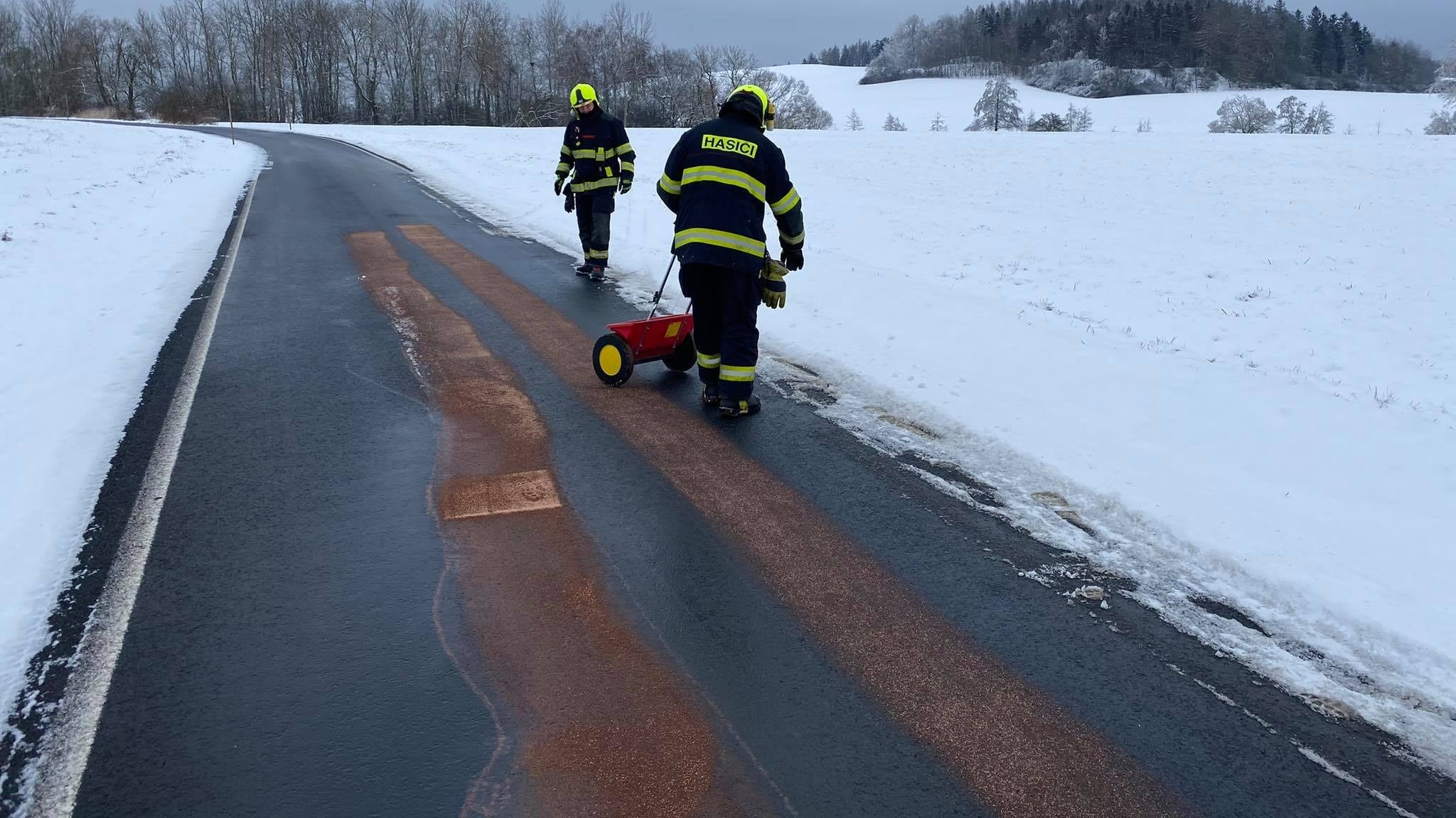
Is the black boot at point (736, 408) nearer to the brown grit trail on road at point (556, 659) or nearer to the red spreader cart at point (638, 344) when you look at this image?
the red spreader cart at point (638, 344)

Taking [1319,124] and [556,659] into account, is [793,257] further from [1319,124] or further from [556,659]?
[1319,124]

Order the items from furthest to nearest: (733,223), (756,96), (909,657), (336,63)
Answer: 1. (336,63)
2. (733,223)
3. (756,96)
4. (909,657)

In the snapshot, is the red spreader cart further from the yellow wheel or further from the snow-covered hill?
the snow-covered hill

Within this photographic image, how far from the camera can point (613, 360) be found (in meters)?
6.84

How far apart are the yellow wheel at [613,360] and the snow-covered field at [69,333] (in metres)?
2.99

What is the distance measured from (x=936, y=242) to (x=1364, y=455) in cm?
1068

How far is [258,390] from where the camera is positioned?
258 inches

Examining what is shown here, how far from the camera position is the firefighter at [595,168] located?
10.9 m

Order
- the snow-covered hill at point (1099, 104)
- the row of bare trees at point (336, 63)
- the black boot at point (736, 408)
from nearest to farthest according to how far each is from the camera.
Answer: the black boot at point (736, 408), the snow-covered hill at point (1099, 104), the row of bare trees at point (336, 63)

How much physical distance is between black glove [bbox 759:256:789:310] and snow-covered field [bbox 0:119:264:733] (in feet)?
13.0

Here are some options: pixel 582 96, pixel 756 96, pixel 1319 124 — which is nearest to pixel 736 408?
pixel 756 96

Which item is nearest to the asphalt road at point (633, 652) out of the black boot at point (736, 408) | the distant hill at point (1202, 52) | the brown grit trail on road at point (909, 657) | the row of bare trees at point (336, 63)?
the brown grit trail on road at point (909, 657)

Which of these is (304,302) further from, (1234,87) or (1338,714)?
(1234,87)

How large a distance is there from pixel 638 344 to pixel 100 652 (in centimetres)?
403
